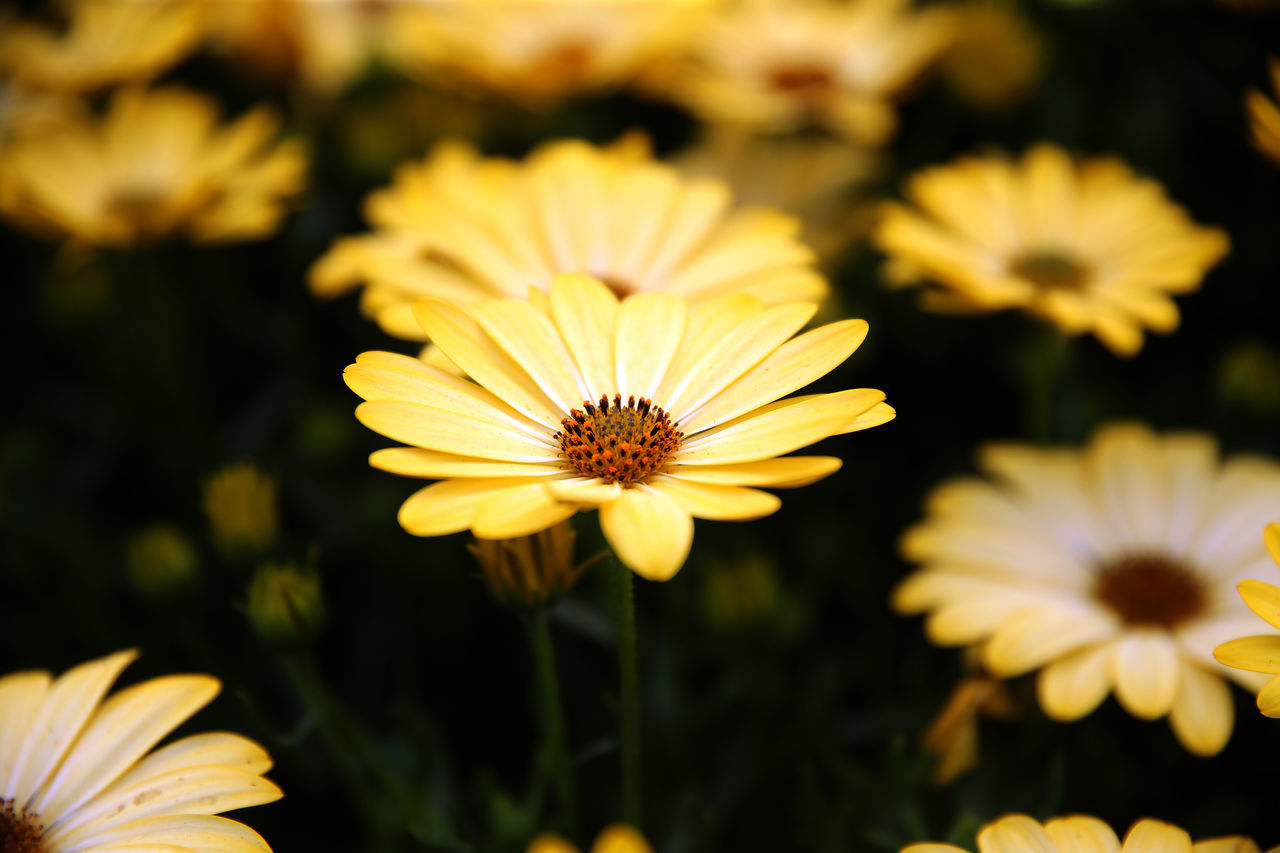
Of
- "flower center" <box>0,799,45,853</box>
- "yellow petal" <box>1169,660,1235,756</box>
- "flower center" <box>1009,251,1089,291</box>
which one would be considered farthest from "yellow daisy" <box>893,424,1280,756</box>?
"flower center" <box>0,799,45,853</box>

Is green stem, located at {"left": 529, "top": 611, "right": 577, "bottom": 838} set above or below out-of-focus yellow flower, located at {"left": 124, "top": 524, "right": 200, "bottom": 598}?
below

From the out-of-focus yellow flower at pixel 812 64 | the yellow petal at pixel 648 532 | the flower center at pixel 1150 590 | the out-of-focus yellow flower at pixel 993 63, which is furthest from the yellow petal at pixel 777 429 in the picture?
the out-of-focus yellow flower at pixel 993 63

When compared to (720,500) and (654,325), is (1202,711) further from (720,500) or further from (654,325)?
(654,325)

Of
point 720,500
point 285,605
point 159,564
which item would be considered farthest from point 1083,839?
point 159,564

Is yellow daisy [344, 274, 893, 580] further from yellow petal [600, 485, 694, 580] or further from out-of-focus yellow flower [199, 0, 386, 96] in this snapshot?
out-of-focus yellow flower [199, 0, 386, 96]

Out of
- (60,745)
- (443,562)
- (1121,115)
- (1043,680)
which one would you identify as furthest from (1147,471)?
(60,745)
